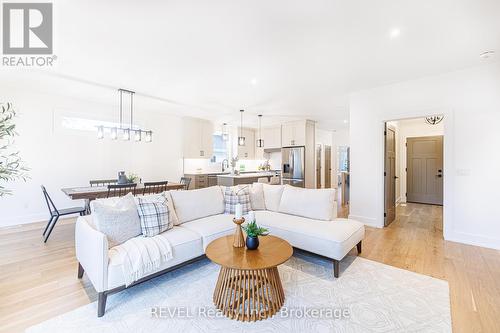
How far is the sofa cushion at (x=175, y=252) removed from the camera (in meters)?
1.90

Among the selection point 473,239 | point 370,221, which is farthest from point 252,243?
point 473,239

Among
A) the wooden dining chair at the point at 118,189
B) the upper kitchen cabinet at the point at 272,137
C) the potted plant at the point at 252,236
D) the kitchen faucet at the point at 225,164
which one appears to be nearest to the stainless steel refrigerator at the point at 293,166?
the upper kitchen cabinet at the point at 272,137

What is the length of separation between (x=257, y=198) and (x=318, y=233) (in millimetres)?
1358

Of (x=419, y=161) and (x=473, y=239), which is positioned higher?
(x=419, y=161)

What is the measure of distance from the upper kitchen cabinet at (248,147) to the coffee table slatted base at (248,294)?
259 inches

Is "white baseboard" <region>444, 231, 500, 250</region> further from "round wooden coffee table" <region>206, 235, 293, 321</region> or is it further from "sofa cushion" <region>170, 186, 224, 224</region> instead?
"sofa cushion" <region>170, 186, 224, 224</region>

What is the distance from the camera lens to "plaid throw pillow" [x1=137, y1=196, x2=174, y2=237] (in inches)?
95.0

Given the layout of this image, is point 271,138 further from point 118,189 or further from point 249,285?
point 249,285

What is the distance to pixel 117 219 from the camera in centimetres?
226

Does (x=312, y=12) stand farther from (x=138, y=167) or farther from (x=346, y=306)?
(x=138, y=167)

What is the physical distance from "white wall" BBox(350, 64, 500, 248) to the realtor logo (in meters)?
4.99

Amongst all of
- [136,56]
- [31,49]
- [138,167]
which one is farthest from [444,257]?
[138,167]

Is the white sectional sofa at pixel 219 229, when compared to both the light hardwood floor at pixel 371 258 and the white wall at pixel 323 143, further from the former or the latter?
the white wall at pixel 323 143

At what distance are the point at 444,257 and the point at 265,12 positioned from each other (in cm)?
373
